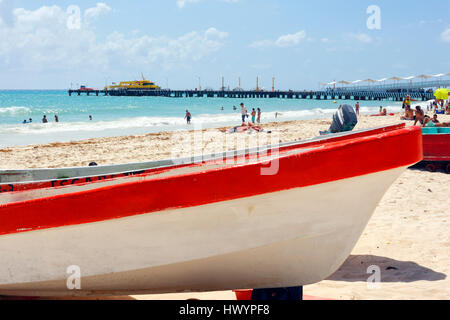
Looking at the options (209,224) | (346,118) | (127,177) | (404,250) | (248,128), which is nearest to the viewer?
(209,224)

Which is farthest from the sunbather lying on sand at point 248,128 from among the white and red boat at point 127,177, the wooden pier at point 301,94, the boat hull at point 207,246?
the wooden pier at point 301,94

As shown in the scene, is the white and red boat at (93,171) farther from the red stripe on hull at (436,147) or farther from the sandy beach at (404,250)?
the red stripe on hull at (436,147)

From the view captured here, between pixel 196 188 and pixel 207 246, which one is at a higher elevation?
pixel 196 188

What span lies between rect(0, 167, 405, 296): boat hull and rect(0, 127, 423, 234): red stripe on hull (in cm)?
7

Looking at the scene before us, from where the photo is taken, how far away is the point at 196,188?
276cm

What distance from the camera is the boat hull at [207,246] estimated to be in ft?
9.42

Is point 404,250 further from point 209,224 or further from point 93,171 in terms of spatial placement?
point 93,171

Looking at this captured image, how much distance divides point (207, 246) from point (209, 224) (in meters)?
0.20

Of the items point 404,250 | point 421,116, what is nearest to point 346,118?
point 404,250

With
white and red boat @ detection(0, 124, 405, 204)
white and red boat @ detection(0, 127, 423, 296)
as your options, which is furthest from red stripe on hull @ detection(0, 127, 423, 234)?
white and red boat @ detection(0, 124, 405, 204)

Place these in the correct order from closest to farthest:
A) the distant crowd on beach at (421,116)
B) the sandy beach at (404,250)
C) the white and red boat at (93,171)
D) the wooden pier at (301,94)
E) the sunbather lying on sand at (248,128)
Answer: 1. the white and red boat at (93,171)
2. the sandy beach at (404,250)
3. the distant crowd on beach at (421,116)
4. the sunbather lying on sand at (248,128)
5. the wooden pier at (301,94)

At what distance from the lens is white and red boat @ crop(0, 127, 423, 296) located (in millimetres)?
2779

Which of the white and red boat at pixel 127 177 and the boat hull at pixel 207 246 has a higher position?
the white and red boat at pixel 127 177

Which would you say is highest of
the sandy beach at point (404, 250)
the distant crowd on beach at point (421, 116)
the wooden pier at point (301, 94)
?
the wooden pier at point (301, 94)
